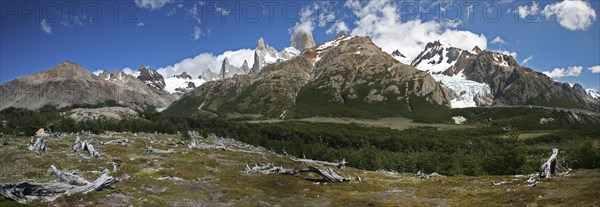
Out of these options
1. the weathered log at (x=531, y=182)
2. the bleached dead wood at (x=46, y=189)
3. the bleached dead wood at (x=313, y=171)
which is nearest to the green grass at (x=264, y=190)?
the bleached dead wood at (x=46, y=189)

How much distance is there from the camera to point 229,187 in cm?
5481

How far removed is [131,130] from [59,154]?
11396 centimetres

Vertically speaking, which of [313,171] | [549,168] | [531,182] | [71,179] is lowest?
[531,182]

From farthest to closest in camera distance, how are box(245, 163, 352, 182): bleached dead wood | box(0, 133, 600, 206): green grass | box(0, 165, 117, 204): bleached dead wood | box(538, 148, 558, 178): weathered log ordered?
box(245, 163, 352, 182): bleached dead wood < box(538, 148, 558, 178): weathered log < box(0, 133, 600, 206): green grass < box(0, 165, 117, 204): bleached dead wood

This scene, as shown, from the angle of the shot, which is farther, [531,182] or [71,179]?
[531,182]

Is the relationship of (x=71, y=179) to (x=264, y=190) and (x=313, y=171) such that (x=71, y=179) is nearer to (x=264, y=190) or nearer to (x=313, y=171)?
(x=264, y=190)

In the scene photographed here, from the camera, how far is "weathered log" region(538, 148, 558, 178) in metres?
62.9

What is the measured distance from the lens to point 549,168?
6378 centimetres

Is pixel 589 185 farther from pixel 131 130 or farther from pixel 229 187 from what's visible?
pixel 131 130

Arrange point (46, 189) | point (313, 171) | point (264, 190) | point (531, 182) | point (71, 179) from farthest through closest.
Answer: point (313, 171) < point (531, 182) < point (264, 190) < point (71, 179) < point (46, 189)

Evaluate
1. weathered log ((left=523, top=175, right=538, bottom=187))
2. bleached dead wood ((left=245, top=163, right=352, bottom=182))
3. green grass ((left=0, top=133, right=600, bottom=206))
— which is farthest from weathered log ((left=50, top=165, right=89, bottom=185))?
weathered log ((left=523, top=175, right=538, bottom=187))

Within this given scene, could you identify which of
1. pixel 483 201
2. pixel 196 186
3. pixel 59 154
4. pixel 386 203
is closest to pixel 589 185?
pixel 483 201

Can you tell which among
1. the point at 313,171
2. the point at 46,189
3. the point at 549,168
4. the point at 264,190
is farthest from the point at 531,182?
the point at 46,189

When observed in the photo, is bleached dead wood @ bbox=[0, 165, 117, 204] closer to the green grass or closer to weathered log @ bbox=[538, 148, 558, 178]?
the green grass
